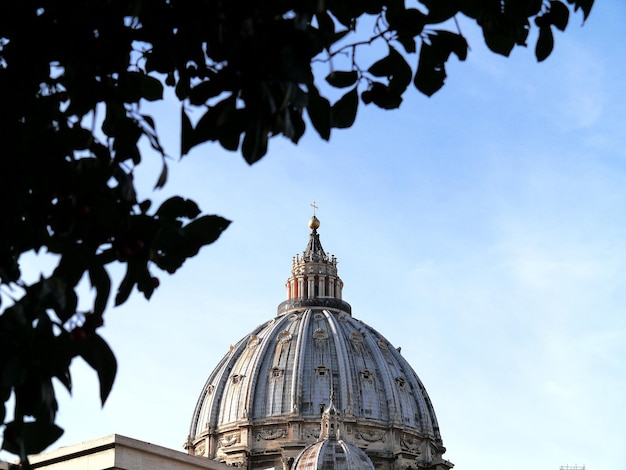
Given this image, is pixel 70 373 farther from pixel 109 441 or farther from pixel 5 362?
pixel 109 441

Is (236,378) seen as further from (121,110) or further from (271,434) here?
(121,110)

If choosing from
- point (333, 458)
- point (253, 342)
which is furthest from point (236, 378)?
point (333, 458)

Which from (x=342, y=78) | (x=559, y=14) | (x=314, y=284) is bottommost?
(x=342, y=78)

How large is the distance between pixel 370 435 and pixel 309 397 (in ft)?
18.9

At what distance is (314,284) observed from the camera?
10400cm

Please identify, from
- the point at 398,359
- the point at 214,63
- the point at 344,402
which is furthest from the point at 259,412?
the point at 214,63

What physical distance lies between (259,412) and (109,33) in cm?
8688

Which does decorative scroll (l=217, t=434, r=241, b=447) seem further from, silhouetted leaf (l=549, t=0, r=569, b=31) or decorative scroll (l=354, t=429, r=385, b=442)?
silhouetted leaf (l=549, t=0, r=569, b=31)

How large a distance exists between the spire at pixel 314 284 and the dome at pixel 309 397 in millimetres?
1062

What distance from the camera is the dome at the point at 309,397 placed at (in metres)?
89.1

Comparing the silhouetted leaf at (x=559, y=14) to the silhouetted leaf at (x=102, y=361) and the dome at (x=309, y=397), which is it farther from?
the dome at (x=309, y=397)

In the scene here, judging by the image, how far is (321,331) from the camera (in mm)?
96312

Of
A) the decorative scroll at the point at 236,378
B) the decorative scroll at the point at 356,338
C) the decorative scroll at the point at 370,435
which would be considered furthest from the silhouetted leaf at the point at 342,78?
the decorative scroll at the point at 356,338

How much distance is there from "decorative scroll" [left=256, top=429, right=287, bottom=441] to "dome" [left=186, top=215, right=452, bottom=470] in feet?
0.26
